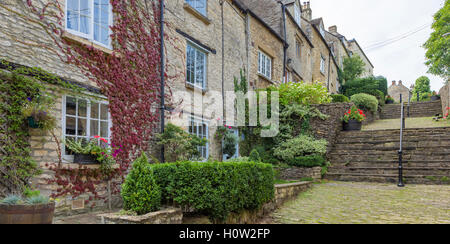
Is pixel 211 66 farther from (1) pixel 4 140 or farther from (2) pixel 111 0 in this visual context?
(1) pixel 4 140

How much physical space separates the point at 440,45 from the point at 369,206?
21.4 meters

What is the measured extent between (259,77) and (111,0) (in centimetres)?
819

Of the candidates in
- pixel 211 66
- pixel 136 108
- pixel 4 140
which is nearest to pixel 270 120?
pixel 211 66

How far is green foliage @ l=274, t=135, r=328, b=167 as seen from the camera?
10933 millimetres

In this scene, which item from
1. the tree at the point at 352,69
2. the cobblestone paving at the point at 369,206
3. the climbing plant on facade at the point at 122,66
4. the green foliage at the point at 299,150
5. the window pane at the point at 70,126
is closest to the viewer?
the cobblestone paving at the point at 369,206

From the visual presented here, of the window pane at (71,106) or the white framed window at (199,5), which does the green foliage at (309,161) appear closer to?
the white framed window at (199,5)

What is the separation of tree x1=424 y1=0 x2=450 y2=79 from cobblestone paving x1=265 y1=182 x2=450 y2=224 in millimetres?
18107

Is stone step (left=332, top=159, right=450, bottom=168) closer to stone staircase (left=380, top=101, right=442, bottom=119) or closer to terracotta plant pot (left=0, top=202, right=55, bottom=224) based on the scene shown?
terracotta plant pot (left=0, top=202, right=55, bottom=224)

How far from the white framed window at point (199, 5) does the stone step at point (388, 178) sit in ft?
23.4

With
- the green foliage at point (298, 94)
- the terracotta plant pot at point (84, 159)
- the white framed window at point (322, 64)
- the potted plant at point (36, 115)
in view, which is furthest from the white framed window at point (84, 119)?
the white framed window at point (322, 64)

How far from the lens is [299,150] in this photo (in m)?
11.2

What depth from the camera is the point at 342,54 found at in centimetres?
3334

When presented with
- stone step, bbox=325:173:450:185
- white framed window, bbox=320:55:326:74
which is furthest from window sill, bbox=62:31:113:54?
white framed window, bbox=320:55:326:74

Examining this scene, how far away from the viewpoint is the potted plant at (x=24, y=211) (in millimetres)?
3553
